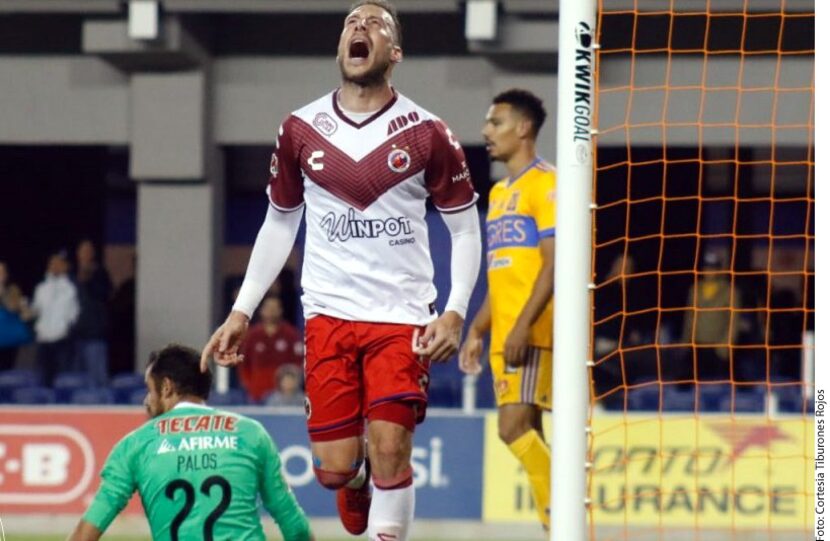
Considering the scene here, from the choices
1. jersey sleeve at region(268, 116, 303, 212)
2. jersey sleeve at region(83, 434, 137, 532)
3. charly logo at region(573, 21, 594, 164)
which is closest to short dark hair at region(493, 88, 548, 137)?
jersey sleeve at region(268, 116, 303, 212)

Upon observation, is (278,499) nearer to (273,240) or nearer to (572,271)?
(273,240)

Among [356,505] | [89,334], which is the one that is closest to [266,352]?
[89,334]

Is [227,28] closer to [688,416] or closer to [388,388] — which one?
[688,416]

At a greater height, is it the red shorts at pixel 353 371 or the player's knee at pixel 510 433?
the red shorts at pixel 353 371

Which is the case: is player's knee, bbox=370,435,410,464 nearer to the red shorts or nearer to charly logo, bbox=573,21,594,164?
the red shorts

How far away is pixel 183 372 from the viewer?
580 cm

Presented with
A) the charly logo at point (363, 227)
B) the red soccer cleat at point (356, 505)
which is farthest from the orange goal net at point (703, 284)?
the red soccer cleat at point (356, 505)

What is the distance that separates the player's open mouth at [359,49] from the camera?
583 cm

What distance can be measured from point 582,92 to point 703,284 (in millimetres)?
9554

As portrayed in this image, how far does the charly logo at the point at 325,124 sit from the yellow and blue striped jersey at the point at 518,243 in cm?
183

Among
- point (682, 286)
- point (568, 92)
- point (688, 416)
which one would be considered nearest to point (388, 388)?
point (568, 92)

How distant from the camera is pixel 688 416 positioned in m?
11.9

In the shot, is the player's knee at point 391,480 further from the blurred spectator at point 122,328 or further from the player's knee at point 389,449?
the blurred spectator at point 122,328

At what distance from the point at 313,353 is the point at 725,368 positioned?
9935 millimetres
